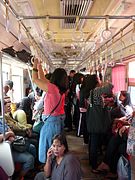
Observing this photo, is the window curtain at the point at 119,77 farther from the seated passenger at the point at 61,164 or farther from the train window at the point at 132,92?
the seated passenger at the point at 61,164

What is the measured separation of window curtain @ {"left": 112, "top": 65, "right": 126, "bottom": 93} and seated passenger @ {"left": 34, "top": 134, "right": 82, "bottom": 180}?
3707mm

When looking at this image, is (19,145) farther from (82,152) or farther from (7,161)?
(82,152)

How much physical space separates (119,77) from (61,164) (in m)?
4.32

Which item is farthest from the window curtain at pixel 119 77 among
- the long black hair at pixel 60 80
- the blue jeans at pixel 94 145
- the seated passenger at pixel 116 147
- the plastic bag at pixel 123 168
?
the long black hair at pixel 60 80

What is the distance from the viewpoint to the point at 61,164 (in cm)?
218

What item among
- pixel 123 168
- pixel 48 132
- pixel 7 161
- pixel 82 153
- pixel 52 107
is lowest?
pixel 82 153

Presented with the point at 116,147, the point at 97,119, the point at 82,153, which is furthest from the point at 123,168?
the point at 82,153

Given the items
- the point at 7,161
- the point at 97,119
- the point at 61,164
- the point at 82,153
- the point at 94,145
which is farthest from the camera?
the point at 82,153

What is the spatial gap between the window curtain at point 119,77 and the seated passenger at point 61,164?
146 inches

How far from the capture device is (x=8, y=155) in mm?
2545

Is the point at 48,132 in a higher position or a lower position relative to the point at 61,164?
higher

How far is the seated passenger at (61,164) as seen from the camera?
2104 mm

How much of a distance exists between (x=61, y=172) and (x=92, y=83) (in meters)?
1.93

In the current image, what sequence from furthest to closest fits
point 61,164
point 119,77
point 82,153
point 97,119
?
point 119,77 < point 82,153 < point 97,119 < point 61,164
